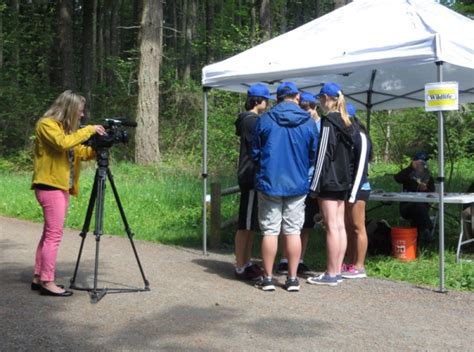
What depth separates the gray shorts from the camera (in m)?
6.36

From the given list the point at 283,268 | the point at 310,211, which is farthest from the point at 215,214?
the point at 310,211

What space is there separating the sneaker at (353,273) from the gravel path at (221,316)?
161 mm

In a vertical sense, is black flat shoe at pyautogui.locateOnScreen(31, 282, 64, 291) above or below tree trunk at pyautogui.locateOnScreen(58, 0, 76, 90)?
below

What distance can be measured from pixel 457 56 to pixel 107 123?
11.2ft

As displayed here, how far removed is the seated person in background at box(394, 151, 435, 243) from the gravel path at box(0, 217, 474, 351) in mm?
2443

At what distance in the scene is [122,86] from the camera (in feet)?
96.4

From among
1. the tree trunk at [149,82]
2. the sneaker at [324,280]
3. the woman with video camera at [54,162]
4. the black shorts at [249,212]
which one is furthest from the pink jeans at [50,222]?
the tree trunk at [149,82]

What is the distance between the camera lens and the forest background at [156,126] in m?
11.4

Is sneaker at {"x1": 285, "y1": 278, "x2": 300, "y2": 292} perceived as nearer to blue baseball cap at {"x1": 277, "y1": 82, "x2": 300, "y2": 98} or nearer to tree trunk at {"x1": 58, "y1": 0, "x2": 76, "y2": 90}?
blue baseball cap at {"x1": 277, "y1": 82, "x2": 300, "y2": 98}

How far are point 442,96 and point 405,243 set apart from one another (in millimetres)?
2297

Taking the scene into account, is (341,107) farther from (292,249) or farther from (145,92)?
(145,92)

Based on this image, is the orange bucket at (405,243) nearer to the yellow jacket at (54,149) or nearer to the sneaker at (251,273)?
the sneaker at (251,273)

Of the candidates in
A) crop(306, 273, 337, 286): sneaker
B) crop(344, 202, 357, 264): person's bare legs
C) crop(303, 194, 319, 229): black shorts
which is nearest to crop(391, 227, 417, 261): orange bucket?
crop(344, 202, 357, 264): person's bare legs

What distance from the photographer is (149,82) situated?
18484mm
